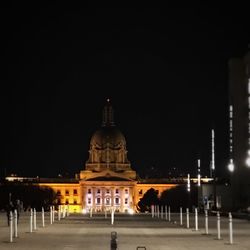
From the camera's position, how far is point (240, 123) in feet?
492

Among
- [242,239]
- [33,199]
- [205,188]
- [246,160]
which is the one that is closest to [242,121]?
[246,160]

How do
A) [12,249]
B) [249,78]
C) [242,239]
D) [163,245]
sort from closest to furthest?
[12,249] → [163,245] → [242,239] → [249,78]

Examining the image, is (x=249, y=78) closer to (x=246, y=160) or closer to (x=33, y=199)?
(x=246, y=160)

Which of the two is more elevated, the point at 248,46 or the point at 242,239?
the point at 248,46

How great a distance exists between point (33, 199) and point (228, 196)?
116 feet

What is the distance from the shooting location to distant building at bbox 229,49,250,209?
5723 inches

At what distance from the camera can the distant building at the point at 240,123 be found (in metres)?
145

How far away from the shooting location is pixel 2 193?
173 metres

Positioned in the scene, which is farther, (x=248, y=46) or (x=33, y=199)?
(x=33, y=199)

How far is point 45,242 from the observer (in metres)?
38.0

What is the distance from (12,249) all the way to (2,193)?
140m

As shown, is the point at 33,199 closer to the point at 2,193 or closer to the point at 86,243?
the point at 2,193

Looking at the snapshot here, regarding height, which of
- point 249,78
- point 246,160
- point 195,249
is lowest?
point 195,249

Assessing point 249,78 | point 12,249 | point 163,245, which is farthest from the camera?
point 249,78
